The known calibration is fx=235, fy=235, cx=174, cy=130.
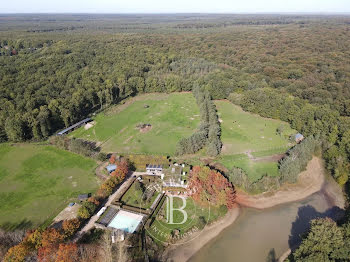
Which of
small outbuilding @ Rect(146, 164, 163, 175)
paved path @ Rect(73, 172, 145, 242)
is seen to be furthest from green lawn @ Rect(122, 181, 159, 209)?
small outbuilding @ Rect(146, 164, 163, 175)

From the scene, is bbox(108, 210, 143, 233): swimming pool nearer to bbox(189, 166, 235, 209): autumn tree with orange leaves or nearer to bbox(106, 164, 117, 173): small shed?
bbox(189, 166, 235, 209): autumn tree with orange leaves

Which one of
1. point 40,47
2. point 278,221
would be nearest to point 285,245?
point 278,221

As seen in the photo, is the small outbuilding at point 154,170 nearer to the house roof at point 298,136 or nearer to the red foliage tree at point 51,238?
the red foliage tree at point 51,238

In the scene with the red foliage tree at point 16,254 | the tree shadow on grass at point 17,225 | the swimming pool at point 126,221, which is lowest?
the tree shadow on grass at point 17,225

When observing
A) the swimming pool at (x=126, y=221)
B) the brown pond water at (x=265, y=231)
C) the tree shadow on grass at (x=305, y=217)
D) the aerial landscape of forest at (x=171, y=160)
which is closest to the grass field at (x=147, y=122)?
the aerial landscape of forest at (x=171, y=160)

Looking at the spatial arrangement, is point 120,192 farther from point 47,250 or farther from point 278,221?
point 278,221

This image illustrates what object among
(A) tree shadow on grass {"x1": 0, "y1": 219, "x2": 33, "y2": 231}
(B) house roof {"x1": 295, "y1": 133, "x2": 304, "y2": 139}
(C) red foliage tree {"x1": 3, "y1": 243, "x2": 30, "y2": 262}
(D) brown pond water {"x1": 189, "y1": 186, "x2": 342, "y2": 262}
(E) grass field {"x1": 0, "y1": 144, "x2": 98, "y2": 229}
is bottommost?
(D) brown pond water {"x1": 189, "y1": 186, "x2": 342, "y2": 262}

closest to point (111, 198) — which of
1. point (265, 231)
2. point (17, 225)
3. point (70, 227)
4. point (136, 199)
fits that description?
point (136, 199)
